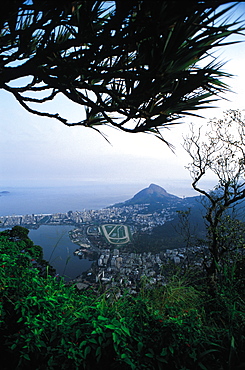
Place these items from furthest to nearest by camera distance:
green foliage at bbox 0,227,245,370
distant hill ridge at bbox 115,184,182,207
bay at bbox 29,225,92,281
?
distant hill ridge at bbox 115,184,182,207 < bay at bbox 29,225,92,281 < green foliage at bbox 0,227,245,370

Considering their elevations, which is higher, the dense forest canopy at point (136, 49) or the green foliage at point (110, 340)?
the dense forest canopy at point (136, 49)

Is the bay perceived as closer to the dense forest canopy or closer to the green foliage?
the green foliage

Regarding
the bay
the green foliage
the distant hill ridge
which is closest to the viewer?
the green foliage

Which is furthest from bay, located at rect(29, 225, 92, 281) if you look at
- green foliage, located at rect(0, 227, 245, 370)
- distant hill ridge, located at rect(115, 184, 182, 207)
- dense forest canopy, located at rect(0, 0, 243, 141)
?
distant hill ridge, located at rect(115, 184, 182, 207)

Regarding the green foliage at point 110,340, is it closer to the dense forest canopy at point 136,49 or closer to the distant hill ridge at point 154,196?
the dense forest canopy at point 136,49

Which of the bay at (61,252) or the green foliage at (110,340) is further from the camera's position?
the bay at (61,252)

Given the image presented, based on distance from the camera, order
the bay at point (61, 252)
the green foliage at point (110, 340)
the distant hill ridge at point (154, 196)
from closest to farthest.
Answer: the green foliage at point (110, 340)
the bay at point (61, 252)
the distant hill ridge at point (154, 196)

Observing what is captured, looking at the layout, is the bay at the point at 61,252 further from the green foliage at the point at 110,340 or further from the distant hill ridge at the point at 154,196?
the distant hill ridge at the point at 154,196

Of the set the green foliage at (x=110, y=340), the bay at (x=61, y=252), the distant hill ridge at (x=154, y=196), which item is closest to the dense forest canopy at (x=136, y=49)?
the green foliage at (x=110, y=340)

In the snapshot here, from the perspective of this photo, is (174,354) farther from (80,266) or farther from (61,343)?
(80,266)

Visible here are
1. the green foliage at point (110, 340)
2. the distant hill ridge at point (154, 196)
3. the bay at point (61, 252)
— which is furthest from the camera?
the distant hill ridge at point (154, 196)
